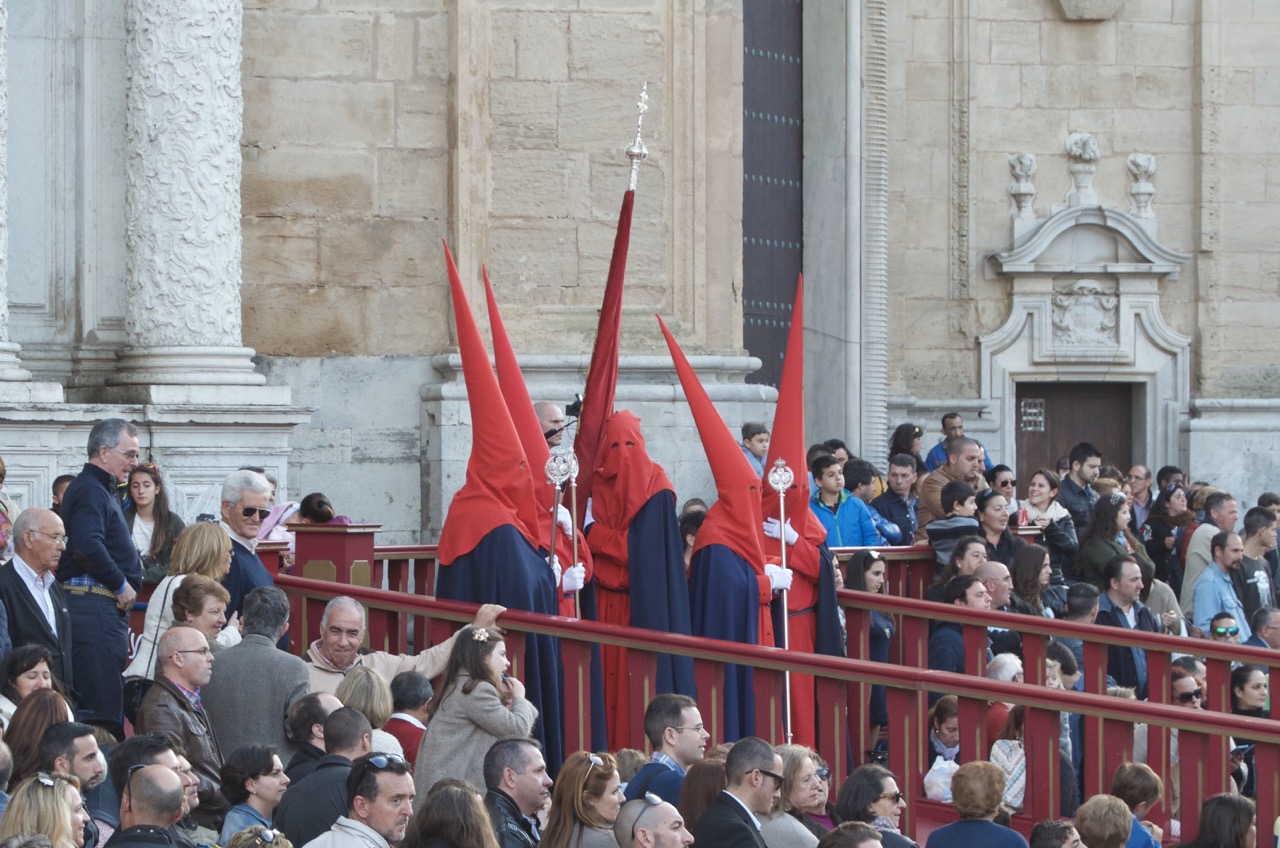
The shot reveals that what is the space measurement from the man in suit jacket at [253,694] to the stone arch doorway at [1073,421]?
44.5 feet

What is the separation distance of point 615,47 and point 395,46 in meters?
1.43

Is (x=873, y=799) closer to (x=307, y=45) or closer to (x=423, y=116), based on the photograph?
(x=423, y=116)

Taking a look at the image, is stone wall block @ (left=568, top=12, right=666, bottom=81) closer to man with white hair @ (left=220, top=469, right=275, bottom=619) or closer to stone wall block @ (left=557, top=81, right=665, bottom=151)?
stone wall block @ (left=557, top=81, right=665, bottom=151)

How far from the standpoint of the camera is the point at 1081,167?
71.2ft

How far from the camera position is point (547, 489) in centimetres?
1140

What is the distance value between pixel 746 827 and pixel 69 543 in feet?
12.1

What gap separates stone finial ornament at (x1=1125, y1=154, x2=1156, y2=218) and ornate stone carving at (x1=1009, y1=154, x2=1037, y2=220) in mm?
931

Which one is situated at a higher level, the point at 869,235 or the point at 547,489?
the point at 869,235

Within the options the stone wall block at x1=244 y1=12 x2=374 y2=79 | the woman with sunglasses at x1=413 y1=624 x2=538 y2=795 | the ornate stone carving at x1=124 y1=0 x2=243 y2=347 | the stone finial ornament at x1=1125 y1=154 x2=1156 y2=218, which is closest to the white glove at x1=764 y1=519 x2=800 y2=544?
the woman with sunglasses at x1=413 y1=624 x2=538 y2=795

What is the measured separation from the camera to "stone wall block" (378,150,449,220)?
15281 mm

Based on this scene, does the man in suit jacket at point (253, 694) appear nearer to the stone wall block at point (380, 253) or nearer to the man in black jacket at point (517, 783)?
the man in black jacket at point (517, 783)

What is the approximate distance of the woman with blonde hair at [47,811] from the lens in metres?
6.80

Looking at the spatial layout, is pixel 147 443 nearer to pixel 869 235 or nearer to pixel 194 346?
pixel 194 346

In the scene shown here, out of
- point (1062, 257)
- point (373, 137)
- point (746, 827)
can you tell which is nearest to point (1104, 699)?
point (746, 827)
